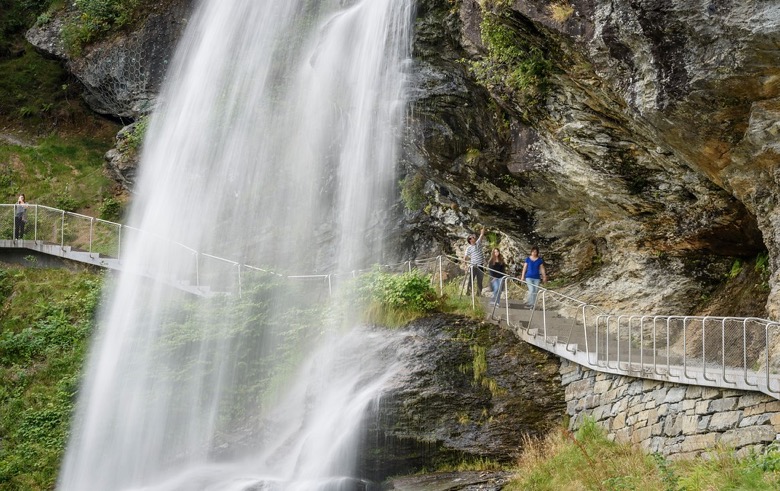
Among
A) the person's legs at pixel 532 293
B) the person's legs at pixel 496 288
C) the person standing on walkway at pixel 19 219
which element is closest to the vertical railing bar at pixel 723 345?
the person's legs at pixel 532 293

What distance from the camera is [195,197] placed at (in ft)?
78.8

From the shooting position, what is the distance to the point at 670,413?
39.3 feet

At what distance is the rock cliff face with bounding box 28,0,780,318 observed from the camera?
11.3 m

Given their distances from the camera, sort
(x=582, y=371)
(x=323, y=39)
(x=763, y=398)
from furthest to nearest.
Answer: (x=323, y=39), (x=582, y=371), (x=763, y=398)

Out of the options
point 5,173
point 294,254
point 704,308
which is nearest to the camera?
point 704,308

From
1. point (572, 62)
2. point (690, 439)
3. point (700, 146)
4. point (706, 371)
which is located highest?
point (572, 62)

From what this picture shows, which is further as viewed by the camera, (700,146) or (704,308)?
(704,308)

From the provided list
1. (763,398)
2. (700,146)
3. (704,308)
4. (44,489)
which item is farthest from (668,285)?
(44,489)

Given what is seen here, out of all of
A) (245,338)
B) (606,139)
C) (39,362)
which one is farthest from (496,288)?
(39,362)

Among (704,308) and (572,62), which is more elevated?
(572,62)

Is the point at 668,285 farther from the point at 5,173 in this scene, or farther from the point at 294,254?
the point at 5,173

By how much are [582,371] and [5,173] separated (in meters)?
18.9

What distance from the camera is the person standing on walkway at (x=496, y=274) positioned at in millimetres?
16125

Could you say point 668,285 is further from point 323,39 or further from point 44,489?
point 44,489
